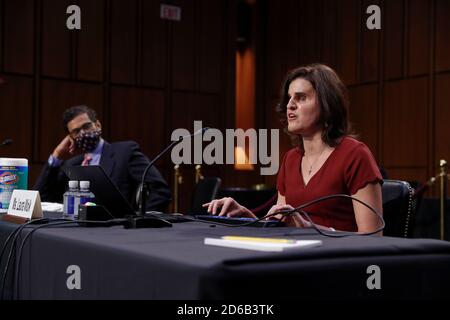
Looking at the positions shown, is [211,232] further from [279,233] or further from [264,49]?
[264,49]

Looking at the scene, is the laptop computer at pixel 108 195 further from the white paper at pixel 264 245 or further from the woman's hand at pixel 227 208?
the white paper at pixel 264 245

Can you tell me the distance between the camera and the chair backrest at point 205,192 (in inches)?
160

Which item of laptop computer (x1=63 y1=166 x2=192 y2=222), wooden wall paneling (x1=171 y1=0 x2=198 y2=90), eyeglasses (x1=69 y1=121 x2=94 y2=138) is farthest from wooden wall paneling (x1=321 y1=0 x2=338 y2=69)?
laptop computer (x1=63 y1=166 x2=192 y2=222)

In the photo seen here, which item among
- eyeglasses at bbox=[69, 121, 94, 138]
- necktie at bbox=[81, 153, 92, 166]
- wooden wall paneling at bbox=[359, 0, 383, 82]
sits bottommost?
necktie at bbox=[81, 153, 92, 166]

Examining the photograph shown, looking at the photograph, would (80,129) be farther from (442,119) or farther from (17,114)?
(442,119)

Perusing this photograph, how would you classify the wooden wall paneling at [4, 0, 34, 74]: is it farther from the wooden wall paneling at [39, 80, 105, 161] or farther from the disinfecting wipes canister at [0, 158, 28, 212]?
the disinfecting wipes canister at [0, 158, 28, 212]

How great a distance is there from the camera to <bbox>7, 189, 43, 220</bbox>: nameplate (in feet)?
6.49

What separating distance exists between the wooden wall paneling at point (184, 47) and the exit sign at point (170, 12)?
5 centimetres

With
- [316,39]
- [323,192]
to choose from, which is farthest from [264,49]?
[323,192]

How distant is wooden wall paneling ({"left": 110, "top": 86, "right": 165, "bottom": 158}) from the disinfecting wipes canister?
4.82 m

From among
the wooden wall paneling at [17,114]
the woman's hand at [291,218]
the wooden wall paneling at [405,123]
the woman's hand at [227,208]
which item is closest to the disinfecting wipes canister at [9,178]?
the woman's hand at [227,208]

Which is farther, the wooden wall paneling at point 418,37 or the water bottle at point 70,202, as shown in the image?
the wooden wall paneling at point 418,37

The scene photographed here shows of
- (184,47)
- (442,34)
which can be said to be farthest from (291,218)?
(184,47)

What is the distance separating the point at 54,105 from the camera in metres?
6.79
